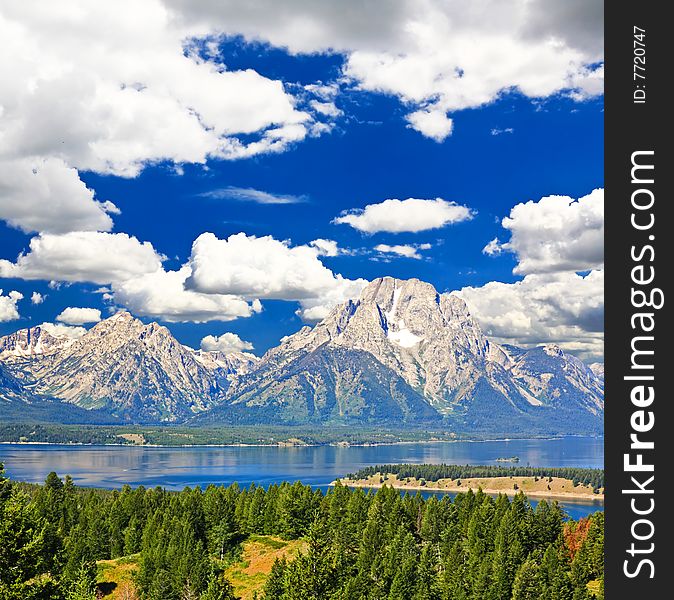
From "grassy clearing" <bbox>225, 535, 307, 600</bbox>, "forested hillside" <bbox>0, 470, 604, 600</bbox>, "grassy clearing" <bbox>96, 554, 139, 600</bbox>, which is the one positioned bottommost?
"grassy clearing" <bbox>96, 554, 139, 600</bbox>

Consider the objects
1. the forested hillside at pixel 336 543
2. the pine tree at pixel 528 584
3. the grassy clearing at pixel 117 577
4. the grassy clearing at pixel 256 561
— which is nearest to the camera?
the forested hillside at pixel 336 543

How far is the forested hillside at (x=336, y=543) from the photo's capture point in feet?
244

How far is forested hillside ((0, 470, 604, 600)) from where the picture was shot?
244 ft

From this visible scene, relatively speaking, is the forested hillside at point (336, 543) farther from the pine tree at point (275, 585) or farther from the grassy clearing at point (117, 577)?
the grassy clearing at point (117, 577)

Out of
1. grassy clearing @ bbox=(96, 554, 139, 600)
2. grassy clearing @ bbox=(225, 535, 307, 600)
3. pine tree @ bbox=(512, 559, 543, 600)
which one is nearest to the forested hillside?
pine tree @ bbox=(512, 559, 543, 600)

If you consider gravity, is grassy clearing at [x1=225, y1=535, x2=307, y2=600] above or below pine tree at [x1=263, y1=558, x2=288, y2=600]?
below

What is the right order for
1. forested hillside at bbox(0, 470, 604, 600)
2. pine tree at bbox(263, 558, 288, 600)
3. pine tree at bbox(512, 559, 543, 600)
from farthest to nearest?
1. pine tree at bbox(512, 559, 543, 600)
2. forested hillside at bbox(0, 470, 604, 600)
3. pine tree at bbox(263, 558, 288, 600)

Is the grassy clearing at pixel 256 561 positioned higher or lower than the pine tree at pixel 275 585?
lower

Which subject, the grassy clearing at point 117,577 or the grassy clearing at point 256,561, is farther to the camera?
the grassy clearing at point 256,561

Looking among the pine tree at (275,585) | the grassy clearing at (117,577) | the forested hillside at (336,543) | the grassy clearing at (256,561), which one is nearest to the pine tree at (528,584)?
the forested hillside at (336,543)

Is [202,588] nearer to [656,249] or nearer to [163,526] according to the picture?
[163,526]

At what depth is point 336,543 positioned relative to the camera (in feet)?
302

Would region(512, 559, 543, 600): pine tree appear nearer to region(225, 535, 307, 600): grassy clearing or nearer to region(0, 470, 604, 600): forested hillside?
region(0, 470, 604, 600): forested hillside

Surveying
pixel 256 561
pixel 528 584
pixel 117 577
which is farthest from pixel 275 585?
pixel 117 577
